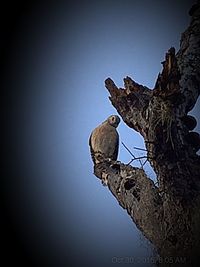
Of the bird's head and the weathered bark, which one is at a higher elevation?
the bird's head

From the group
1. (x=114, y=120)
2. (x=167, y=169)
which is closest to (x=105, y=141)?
(x=114, y=120)

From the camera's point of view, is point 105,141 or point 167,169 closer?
point 167,169

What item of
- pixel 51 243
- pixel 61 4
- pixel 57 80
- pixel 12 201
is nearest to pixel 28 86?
pixel 57 80

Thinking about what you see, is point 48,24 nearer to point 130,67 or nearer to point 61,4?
point 61,4

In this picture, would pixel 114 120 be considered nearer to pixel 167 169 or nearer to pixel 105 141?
pixel 105 141

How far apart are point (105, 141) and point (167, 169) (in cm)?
33

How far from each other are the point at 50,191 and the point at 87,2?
32.7 inches

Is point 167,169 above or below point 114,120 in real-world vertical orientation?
below

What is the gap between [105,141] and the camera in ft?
5.13

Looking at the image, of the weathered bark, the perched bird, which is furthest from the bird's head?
the weathered bark

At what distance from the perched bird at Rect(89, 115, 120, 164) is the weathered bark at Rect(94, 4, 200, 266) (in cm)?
11

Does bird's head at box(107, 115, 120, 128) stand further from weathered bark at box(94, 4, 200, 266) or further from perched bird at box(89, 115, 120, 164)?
weathered bark at box(94, 4, 200, 266)

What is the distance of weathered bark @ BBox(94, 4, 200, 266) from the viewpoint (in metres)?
1.28

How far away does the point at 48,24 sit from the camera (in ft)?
5.55
